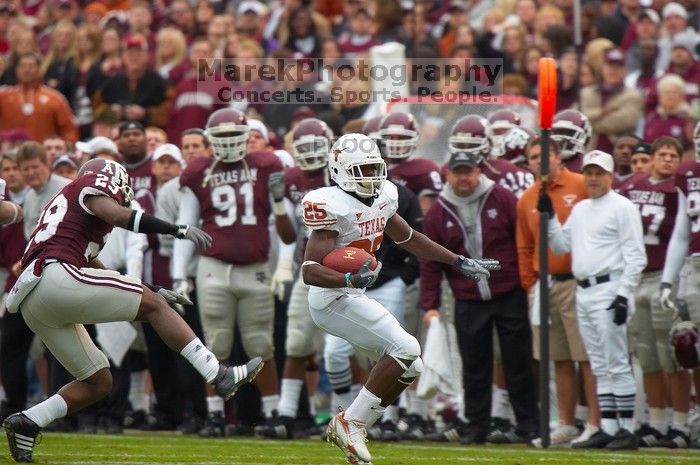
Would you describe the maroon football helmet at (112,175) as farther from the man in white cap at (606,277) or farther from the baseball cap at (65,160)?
the baseball cap at (65,160)

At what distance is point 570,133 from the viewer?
10547mm

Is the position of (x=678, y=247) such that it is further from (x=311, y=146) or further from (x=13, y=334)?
(x=13, y=334)

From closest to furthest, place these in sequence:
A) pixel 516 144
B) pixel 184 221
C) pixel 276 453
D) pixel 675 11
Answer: pixel 276 453, pixel 184 221, pixel 516 144, pixel 675 11

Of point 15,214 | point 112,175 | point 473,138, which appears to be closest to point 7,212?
point 15,214

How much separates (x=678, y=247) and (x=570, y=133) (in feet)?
4.13

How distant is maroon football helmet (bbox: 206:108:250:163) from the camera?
34.4ft

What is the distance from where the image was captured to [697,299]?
9.66 m

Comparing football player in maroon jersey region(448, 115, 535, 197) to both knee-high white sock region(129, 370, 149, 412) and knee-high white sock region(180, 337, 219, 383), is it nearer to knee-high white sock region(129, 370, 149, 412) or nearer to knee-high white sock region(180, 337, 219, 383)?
knee-high white sock region(129, 370, 149, 412)

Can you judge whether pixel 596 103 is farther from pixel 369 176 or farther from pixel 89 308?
pixel 89 308

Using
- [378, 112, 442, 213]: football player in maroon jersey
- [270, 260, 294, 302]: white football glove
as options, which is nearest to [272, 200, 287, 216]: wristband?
[270, 260, 294, 302]: white football glove

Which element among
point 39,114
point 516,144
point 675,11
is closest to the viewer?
point 516,144

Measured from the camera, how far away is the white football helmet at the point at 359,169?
26.1 ft

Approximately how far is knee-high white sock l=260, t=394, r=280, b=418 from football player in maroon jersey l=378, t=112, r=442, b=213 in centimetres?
169

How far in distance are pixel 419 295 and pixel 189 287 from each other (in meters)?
1.59
